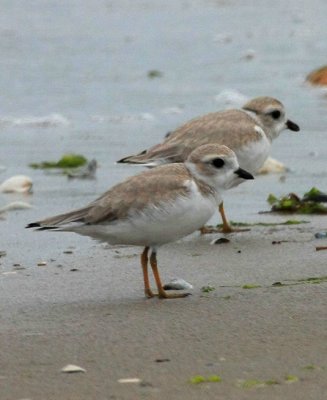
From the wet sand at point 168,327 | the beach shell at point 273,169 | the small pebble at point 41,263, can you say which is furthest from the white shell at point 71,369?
the beach shell at point 273,169

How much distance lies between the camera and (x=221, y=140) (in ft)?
26.7

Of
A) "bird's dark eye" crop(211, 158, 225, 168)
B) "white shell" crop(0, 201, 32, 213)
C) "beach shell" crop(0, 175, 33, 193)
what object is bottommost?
"bird's dark eye" crop(211, 158, 225, 168)

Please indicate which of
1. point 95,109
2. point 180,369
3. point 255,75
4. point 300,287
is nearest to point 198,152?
point 300,287

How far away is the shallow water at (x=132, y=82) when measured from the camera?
941cm

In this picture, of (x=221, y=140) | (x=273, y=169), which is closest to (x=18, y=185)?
(x=221, y=140)

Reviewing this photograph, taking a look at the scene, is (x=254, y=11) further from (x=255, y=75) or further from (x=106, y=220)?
(x=106, y=220)

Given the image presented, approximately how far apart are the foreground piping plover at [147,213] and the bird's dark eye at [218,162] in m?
0.17

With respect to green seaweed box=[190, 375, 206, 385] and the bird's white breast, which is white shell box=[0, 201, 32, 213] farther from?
green seaweed box=[190, 375, 206, 385]

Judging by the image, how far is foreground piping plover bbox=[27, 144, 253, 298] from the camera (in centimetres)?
594

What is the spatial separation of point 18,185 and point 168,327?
418cm

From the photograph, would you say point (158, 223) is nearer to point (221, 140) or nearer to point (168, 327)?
point (168, 327)

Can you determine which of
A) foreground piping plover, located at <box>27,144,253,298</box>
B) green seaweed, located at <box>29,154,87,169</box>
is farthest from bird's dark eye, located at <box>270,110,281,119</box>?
foreground piping plover, located at <box>27,144,253,298</box>

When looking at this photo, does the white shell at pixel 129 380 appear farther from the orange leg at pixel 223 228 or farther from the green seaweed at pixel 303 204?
the green seaweed at pixel 303 204

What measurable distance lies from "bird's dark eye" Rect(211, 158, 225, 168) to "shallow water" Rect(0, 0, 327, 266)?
1364mm
